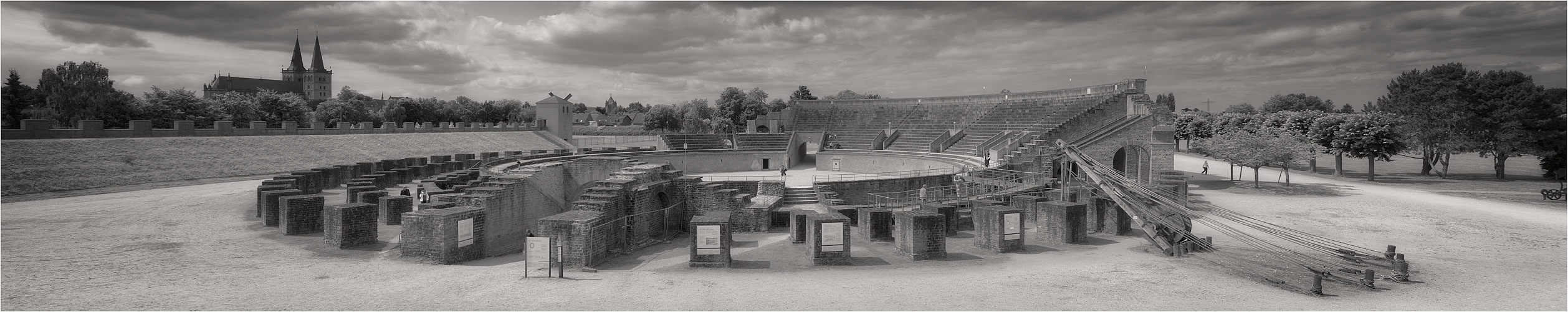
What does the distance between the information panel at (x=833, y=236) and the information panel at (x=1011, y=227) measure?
156 inches

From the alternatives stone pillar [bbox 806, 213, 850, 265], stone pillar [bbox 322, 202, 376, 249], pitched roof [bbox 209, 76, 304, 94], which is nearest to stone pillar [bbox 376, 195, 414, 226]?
stone pillar [bbox 322, 202, 376, 249]

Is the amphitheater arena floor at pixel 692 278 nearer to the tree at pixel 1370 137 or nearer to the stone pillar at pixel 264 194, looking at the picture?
the stone pillar at pixel 264 194

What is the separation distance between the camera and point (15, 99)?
51.3 m

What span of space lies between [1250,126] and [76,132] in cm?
7167

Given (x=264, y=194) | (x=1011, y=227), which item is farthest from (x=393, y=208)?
(x=1011, y=227)

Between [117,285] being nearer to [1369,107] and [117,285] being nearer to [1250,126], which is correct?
[1250,126]

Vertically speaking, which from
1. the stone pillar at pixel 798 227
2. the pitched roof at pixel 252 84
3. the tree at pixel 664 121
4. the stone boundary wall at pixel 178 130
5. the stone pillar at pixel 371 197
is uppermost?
the pitched roof at pixel 252 84

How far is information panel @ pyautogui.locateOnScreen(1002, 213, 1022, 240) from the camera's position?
15.5m

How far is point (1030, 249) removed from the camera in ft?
53.4

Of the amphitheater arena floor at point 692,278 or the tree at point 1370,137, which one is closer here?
the amphitheater arena floor at point 692,278

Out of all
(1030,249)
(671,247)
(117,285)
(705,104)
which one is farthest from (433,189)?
(705,104)

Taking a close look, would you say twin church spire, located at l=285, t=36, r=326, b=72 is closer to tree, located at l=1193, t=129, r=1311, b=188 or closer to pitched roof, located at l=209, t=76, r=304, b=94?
pitched roof, located at l=209, t=76, r=304, b=94

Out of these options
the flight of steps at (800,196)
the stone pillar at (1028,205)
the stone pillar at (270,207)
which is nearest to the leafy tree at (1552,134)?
the stone pillar at (1028,205)

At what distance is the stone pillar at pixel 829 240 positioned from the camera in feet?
46.2
